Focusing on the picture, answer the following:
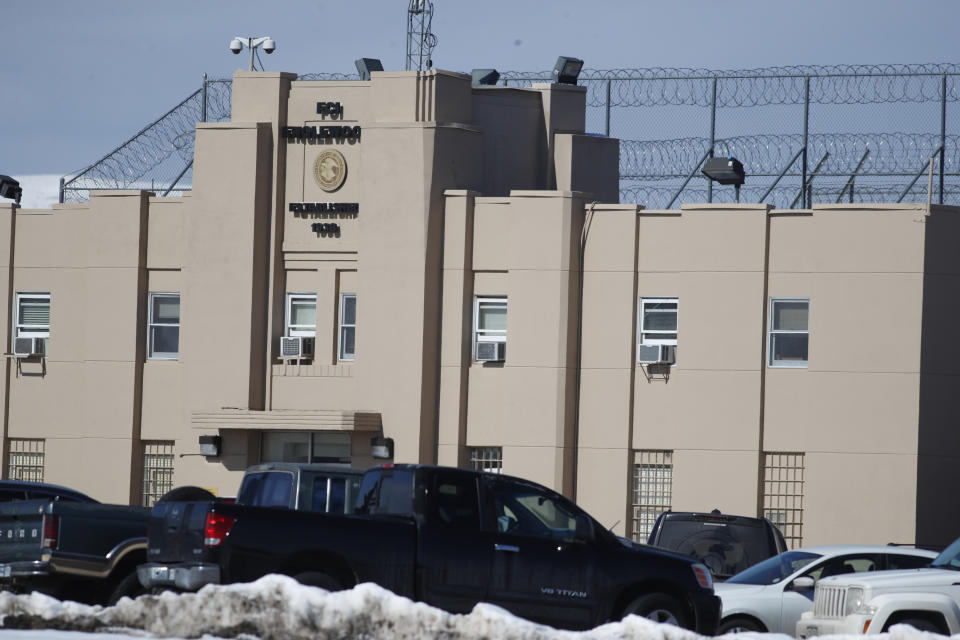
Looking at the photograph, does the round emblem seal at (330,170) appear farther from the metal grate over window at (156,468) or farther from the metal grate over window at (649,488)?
the metal grate over window at (649,488)

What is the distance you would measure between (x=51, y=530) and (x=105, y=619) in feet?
10.8

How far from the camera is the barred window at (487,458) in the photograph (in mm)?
29328

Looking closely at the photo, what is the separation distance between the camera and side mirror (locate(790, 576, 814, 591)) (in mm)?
18297

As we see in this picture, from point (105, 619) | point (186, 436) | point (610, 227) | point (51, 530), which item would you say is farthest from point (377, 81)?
point (105, 619)

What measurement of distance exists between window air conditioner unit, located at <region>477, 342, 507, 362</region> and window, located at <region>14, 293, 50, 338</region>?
9193 millimetres

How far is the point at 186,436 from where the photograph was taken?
3020 cm

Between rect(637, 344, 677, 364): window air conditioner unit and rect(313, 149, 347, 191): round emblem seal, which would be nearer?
rect(637, 344, 677, 364): window air conditioner unit

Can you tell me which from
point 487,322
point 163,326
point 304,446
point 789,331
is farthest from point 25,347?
point 789,331

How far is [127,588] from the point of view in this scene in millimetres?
17141

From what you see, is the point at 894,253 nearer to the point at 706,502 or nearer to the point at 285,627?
the point at 706,502

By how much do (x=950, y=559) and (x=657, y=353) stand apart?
11.6 metres

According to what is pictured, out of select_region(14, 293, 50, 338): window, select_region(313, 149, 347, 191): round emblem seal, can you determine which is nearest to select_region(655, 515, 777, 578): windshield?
select_region(313, 149, 347, 191): round emblem seal

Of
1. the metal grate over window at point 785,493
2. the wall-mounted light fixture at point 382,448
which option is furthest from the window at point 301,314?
the metal grate over window at point 785,493

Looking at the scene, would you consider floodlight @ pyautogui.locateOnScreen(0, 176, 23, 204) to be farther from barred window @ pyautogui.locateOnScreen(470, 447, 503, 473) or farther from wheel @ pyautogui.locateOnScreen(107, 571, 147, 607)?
wheel @ pyautogui.locateOnScreen(107, 571, 147, 607)
